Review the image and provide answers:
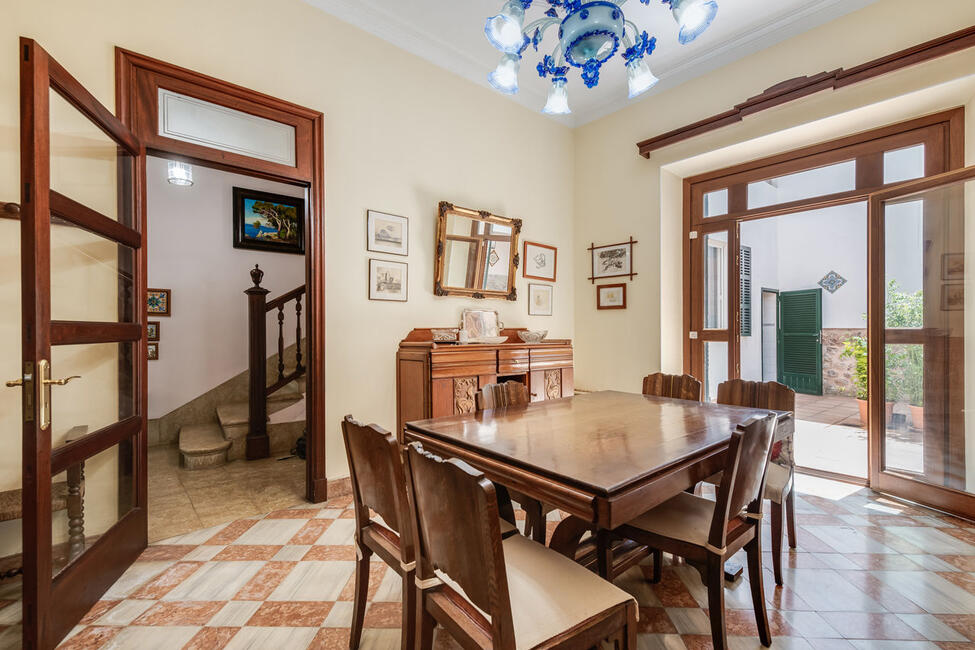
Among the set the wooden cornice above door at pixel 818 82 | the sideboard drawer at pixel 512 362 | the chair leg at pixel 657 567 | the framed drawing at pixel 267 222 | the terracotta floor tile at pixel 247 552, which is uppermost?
the wooden cornice above door at pixel 818 82

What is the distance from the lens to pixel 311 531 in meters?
2.51

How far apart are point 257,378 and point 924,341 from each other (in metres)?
5.34

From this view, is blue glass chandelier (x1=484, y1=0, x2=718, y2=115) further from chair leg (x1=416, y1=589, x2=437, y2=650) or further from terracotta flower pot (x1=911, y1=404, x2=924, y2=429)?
terracotta flower pot (x1=911, y1=404, x2=924, y2=429)

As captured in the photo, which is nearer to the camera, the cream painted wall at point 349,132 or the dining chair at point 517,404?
the dining chair at point 517,404

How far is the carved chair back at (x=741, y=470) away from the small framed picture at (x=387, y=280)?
2.58m

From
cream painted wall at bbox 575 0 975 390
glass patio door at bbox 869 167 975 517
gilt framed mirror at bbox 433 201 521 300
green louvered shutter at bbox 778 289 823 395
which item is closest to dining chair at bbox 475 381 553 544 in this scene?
gilt framed mirror at bbox 433 201 521 300

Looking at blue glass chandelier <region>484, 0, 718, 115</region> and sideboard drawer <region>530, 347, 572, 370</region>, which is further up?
blue glass chandelier <region>484, 0, 718, 115</region>

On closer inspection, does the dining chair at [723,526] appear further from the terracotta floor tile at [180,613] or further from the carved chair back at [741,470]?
the terracotta floor tile at [180,613]

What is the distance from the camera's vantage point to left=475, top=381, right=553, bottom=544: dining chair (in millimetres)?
1863

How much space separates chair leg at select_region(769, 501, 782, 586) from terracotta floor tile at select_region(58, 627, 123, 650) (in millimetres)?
2811

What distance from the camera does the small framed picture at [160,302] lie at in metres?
4.31

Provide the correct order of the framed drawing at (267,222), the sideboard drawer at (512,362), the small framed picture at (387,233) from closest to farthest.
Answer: the small framed picture at (387,233), the sideboard drawer at (512,362), the framed drawing at (267,222)

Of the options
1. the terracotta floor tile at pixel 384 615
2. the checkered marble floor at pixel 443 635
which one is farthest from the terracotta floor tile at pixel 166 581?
the terracotta floor tile at pixel 384 615

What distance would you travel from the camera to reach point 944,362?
2.77 m
